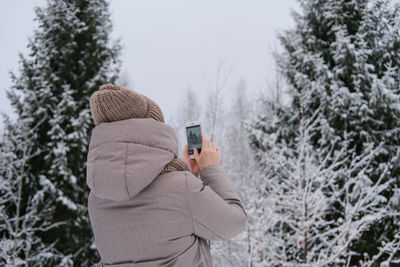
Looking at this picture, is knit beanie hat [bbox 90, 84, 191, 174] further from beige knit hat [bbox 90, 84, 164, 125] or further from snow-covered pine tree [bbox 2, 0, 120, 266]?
snow-covered pine tree [bbox 2, 0, 120, 266]

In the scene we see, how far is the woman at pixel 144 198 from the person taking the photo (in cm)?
101

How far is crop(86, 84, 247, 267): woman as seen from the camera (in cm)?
101

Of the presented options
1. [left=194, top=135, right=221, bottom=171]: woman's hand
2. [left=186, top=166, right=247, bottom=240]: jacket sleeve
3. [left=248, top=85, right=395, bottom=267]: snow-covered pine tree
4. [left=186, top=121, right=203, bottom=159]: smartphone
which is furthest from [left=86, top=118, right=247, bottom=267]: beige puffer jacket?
[left=248, top=85, right=395, bottom=267]: snow-covered pine tree

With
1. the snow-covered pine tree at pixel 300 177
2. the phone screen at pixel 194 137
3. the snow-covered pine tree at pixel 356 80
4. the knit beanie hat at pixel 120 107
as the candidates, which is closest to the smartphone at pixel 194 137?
the phone screen at pixel 194 137

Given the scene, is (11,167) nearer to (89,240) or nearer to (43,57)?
(89,240)

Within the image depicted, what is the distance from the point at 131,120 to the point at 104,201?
1.08 ft

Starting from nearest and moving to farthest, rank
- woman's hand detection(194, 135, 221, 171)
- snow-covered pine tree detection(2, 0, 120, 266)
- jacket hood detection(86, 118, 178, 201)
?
jacket hood detection(86, 118, 178, 201)
woman's hand detection(194, 135, 221, 171)
snow-covered pine tree detection(2, 0, 120, 266)

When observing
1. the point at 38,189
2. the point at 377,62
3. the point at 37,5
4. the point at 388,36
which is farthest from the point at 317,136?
the point at 37,5

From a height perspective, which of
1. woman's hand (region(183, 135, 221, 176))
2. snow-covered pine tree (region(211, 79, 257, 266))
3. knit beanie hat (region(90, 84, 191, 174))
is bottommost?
snow-covered pine tree (region(211, 79, 257, 266))

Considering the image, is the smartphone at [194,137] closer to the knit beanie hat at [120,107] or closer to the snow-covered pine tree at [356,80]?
the knit beanie hat at [120,107]

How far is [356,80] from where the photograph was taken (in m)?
6.09

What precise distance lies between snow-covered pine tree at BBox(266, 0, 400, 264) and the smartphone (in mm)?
4693

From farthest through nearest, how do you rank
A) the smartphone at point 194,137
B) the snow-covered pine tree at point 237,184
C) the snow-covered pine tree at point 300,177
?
the snow-covered pine tree at point 237,184 → the snow-covered pine tree at point 300,177 → the smartphone at point 194,137

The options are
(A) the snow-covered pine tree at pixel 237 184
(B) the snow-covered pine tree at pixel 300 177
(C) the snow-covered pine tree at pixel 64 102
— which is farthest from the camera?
(C) the snow-covered pine tree at pixel 64 102
